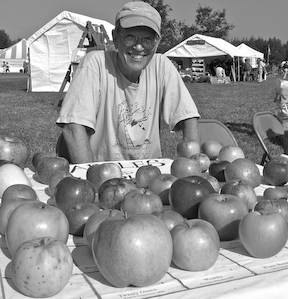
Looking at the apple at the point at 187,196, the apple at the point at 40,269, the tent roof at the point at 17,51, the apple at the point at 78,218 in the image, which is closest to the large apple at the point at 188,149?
the apple at the point at 187,196

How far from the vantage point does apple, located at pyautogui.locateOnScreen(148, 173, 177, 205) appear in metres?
1.83

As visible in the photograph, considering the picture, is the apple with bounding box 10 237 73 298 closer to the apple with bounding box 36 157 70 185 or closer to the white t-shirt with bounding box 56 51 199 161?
the apple with bounding box 36 157 70 185

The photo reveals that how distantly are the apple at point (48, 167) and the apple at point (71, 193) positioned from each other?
19.5 inches

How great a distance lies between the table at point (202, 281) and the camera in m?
1.09

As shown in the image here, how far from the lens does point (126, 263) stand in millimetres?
1080

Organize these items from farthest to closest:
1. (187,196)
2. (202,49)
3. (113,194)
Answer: (202,49)
(113,194)
(187,196)

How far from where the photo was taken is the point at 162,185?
1842mm

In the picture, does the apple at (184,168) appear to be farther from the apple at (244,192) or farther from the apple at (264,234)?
the apple at (264,234)

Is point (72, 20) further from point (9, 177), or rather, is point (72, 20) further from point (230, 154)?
point (9, 177)

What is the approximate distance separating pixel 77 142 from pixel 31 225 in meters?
1.54

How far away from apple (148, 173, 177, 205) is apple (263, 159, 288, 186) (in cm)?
65

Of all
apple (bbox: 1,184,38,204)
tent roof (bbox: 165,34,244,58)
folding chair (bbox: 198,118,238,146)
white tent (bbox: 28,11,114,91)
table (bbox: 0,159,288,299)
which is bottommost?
table (bbox: 0,159,288,299)

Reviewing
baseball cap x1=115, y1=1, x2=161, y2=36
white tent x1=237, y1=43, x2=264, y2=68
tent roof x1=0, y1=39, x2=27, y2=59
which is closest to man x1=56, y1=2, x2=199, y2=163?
baseball cap x1=115, y1=1, x2=161, y2=36

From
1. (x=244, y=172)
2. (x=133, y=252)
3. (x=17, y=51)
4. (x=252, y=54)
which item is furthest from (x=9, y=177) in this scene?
(x=17, y=51)
